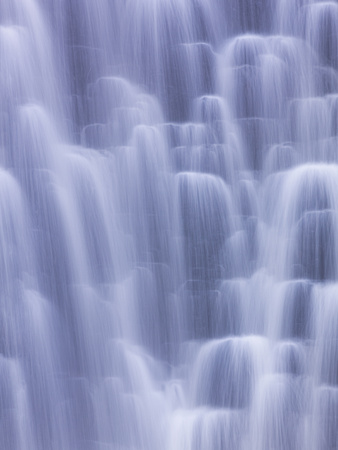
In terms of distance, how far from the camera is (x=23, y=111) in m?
5.60

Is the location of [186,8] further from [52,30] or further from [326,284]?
[326,284]

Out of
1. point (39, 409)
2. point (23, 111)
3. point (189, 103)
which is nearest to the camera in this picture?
point (39, 409)

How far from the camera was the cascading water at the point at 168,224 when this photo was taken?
528 centimetres

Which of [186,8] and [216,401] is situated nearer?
[216,401]

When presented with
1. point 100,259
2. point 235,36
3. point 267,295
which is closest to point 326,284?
point 267,295

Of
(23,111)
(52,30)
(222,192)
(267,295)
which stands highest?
(52,30)

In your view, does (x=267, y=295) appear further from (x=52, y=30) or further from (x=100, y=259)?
(x=52, y=30)

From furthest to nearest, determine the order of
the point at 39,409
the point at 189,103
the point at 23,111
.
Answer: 1. the point at 189,103
2. the point at 23,111
3. the point at 39,409

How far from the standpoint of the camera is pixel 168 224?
18.9 ft

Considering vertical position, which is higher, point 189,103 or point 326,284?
point 189,103

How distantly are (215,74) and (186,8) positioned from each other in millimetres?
672

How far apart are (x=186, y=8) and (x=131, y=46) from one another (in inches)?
24.9

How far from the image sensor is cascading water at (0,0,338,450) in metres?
5.28

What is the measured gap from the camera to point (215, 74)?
→ 608 cm
